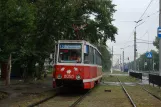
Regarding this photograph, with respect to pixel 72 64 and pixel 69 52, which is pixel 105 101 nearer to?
pixel 72 64

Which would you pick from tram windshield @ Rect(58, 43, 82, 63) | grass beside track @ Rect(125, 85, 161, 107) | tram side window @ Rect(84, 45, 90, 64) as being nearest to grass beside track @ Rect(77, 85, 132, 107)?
grass beside track @ Rect(125, 85, 161, 107)

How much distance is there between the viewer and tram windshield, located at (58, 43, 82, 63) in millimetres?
21641

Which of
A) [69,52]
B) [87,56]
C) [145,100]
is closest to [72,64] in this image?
[69,52]

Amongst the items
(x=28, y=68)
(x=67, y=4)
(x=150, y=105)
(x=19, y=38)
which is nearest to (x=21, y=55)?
(x=28, y=68)

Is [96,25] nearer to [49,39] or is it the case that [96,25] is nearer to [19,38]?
[49,39]

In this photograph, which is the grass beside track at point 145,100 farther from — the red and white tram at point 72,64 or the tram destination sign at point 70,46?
the tram destination sign at point 70,46

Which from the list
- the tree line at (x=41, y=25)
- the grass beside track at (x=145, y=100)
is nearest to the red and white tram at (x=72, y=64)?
the tree line at (x=41, y=25)

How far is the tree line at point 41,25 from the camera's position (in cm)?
1700

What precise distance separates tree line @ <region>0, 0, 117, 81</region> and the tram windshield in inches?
82.9

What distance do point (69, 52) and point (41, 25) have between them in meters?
4.11

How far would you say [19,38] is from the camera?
18.6 meters

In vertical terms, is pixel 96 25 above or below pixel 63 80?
above

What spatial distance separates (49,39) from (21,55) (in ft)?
12.3

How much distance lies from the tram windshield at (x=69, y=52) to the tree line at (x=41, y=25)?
211 centimetres
